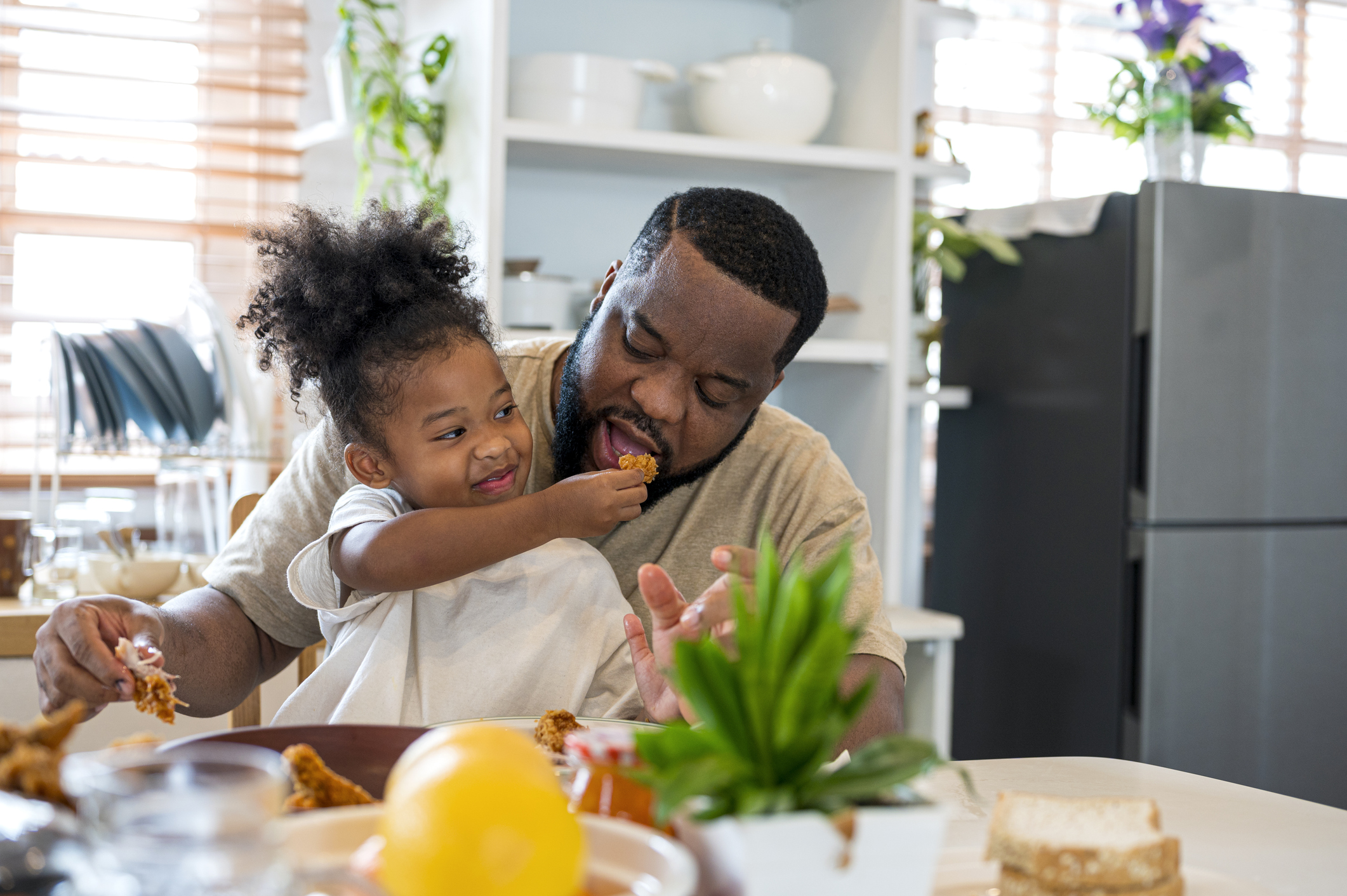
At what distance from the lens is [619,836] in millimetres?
516

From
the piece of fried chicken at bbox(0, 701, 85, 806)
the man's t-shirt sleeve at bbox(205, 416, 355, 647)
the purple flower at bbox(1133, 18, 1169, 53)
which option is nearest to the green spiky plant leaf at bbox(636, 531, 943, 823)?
the piece of fried chicken at bbox(0, 701, 85, 806)

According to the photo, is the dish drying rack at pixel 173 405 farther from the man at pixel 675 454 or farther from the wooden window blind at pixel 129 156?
the man at pixel 675 454

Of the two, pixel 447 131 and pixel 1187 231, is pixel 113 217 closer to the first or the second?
pixel 447 131

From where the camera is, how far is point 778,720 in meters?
0.50

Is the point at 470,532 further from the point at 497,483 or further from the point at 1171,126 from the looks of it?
the point at 1171,126

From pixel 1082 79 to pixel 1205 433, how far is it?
1533mm

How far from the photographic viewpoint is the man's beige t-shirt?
1369 mm

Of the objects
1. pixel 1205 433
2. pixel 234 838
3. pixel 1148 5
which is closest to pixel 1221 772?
pixel 1205 433

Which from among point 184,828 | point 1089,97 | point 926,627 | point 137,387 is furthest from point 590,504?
point 1089,97

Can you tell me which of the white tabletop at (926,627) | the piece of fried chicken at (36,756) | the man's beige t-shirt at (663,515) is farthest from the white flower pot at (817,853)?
the white tabletop at (926,627)

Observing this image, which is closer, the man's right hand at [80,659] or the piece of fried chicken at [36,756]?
the piece of fried chicken at [36,756]

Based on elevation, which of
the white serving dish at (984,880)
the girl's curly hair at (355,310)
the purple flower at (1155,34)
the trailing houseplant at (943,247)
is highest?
the purple flower at (1155,34)

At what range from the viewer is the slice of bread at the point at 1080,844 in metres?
0.65

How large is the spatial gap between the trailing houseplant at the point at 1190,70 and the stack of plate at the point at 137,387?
2052mm
